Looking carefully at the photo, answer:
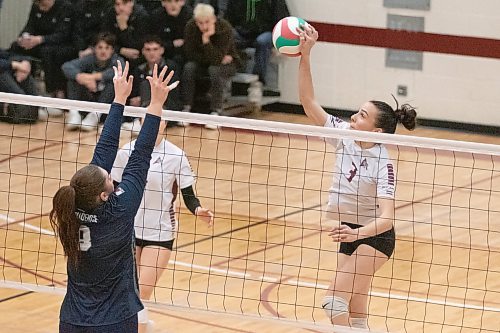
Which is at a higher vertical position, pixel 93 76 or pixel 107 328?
pixel 93 76

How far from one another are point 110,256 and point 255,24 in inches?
426

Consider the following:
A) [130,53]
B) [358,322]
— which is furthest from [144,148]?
[130,53]

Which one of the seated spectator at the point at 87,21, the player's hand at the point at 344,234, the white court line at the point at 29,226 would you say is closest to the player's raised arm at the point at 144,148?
the player's hand at the point at 344,234

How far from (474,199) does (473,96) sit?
3708mm

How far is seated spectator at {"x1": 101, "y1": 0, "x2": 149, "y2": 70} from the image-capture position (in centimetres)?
1571

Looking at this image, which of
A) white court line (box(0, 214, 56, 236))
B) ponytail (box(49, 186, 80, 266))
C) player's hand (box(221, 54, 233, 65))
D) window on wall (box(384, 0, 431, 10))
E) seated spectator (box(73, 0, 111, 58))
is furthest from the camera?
seated spectator (box(73, 0, 111, 58))

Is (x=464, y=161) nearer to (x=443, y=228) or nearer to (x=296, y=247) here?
(x=443, y=228)

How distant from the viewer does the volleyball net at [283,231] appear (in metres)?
8.93

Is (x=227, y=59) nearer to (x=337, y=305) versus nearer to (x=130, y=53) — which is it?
(x=130, y=53)

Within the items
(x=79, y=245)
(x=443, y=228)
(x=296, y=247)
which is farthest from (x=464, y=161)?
(x=79, y=245)

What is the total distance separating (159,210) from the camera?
792 cm

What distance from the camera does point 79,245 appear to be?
578 centimetres

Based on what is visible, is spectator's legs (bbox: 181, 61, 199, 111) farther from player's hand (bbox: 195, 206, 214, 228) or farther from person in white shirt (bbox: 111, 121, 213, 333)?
player's hand (bbox: 195, 206, 214, 228)

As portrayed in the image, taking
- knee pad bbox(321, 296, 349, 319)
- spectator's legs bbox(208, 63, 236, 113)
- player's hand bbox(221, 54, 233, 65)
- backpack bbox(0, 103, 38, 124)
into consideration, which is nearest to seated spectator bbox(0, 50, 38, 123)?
backpack bbox(0, 103, 38, 124)
